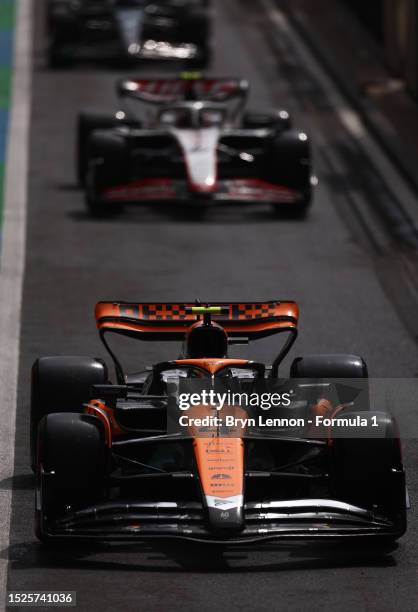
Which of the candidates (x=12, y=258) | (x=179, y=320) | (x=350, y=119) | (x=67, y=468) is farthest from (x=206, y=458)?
(x=350, y=119)

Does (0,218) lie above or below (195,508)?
below

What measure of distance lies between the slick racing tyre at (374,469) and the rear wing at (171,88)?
1238cm

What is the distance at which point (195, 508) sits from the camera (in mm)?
10562

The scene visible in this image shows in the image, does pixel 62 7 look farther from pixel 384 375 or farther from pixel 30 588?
pixel 30 588

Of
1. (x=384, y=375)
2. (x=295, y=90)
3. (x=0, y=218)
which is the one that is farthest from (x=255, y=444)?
(x=295, y=90)

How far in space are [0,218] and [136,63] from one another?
11142 millimetres

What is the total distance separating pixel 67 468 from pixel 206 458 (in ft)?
2.58

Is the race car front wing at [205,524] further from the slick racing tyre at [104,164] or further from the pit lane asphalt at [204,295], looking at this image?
the slick racing tyre at [104,164]

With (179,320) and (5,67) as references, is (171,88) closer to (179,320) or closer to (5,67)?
(5,67)

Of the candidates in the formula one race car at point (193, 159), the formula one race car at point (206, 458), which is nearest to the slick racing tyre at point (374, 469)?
the formula one race car at point (206, 458)

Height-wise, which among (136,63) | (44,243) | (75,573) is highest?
(75,573)

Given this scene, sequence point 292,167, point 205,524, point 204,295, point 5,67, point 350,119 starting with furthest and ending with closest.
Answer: point 5,67 → point 350,119 → point 292,167 → point 204,295 → point 205,524

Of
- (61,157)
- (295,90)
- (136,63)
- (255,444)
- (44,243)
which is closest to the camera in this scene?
(255,444)

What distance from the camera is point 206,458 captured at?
35.3 ft
